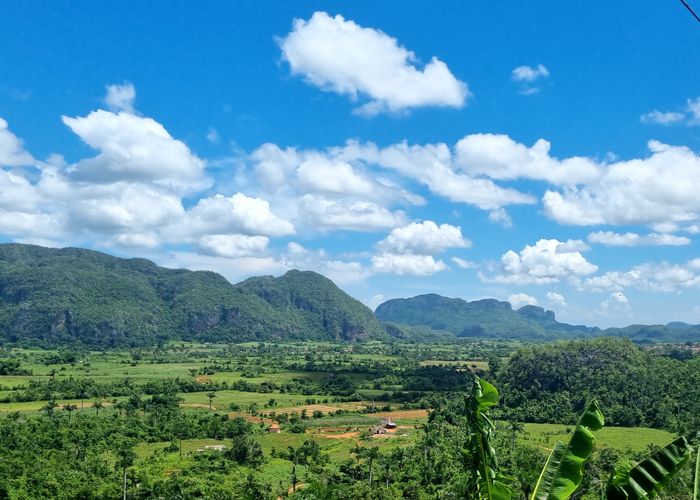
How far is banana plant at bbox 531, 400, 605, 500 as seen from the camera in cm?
655

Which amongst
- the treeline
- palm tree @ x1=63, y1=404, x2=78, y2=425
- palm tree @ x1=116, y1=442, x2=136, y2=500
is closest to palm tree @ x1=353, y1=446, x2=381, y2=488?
palm tree @ x1=116, y1=442, x2=136, y2=500

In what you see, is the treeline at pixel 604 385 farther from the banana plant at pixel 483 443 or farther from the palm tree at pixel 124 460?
the banana plant at pixel 483 443

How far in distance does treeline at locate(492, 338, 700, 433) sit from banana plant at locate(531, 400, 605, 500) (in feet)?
174

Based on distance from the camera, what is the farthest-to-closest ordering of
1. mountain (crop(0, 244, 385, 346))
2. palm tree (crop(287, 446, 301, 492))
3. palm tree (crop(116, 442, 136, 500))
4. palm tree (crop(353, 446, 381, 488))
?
mountain (crop(0, 244, 385, 346)) → palm tree (crop(353, 446, 381, 488)) → palm tree (crop(287, 446, 301, 492)) → palm tree (crop(116, 442, 136, 500))

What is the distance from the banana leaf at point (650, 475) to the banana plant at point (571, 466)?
14.7 inches

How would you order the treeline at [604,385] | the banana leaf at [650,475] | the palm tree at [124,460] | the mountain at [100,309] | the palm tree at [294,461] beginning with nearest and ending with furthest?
the banana leaf at [650,475] < the palm tree at [124,460] < the palm tree at [294,461] < the treeline at [604,385] < the mountain at [100,309]

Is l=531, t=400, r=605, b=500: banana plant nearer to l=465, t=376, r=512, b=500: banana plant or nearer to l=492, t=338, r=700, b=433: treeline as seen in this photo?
l=465, t=376, r=512, b=500: banana plant

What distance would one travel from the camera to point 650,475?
6.41 meters

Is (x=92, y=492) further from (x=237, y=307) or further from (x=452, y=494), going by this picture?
(x=237, y=307)

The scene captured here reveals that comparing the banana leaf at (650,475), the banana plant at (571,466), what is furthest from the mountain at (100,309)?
the banana leaf at (650,475)

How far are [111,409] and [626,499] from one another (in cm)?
5931

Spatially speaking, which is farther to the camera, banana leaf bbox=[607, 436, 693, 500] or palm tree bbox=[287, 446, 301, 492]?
palm tree bbox=[287, 446, 301, 492]

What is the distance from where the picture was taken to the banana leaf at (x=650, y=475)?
20.7ft

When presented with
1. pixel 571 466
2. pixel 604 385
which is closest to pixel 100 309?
pixel 604 385
